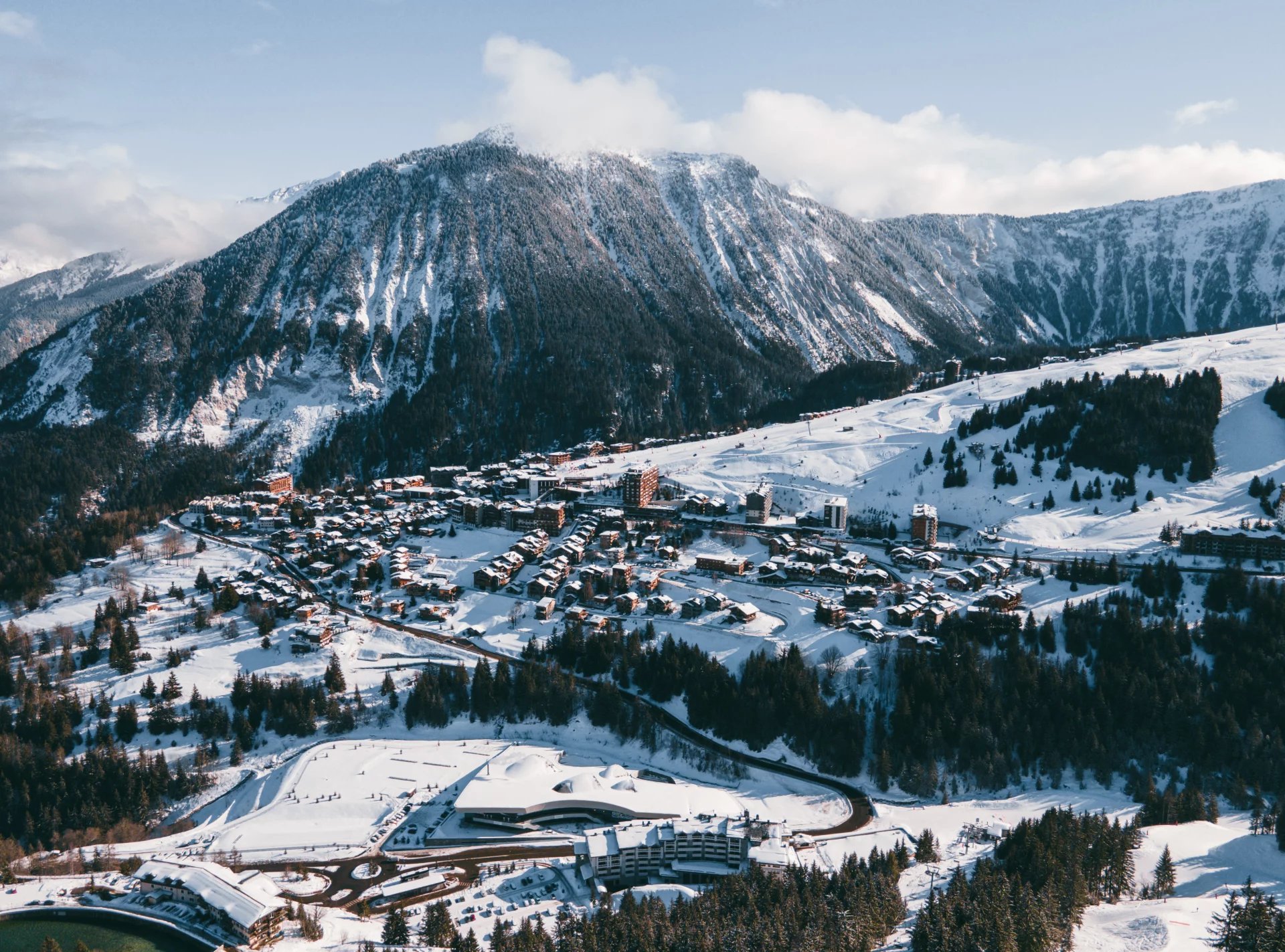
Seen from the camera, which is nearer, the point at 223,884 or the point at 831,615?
the point at 223,884

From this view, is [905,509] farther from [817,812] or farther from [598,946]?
[598,946]

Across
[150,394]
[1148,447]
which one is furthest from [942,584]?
[150,394]

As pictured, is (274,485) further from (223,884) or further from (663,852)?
(663,852)

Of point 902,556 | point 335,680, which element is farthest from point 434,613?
point 902,556

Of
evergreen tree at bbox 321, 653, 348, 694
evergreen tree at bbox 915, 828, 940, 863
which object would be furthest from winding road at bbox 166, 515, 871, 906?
evergreen tree at bbox 321, 653, 348, 694

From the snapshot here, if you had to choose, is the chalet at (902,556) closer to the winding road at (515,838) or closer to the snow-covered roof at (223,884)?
the winding road at (515,838)
